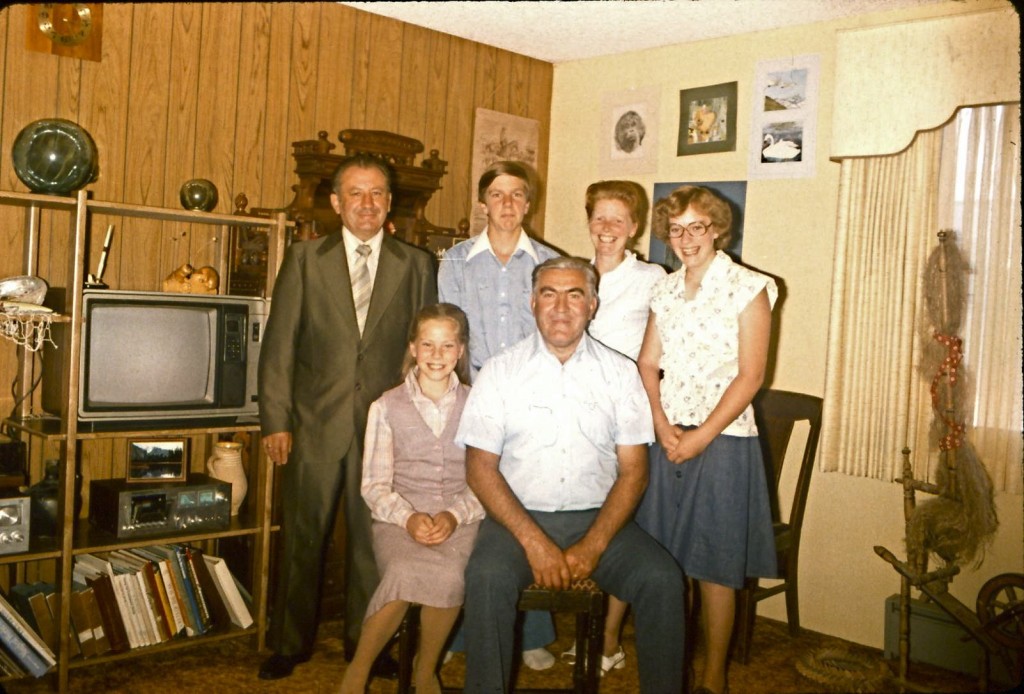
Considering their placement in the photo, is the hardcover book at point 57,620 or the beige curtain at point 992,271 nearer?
the hardcover book at point 57,620

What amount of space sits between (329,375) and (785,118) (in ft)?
7.88

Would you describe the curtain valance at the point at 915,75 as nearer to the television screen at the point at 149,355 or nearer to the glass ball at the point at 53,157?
the television screen at the point at 149,355

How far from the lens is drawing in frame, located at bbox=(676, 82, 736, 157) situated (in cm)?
418

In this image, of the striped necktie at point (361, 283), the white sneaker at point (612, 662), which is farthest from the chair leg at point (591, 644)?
the striped necktie at point (361, 283)

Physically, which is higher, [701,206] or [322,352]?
[701,206]

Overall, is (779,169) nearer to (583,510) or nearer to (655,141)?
(655,141)

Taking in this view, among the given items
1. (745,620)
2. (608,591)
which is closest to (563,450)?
(608,591)

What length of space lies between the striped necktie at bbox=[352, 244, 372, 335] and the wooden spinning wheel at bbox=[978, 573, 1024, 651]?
2.32 m

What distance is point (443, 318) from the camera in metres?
2.70

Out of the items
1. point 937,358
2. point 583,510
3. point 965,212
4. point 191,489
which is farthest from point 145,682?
point 965,212

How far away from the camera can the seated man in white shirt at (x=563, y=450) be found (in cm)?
243

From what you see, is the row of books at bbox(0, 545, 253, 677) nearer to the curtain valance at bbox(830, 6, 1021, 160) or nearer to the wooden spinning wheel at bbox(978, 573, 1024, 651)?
the wooden spinning wheel at bbox(978, 573, 1024, 651)

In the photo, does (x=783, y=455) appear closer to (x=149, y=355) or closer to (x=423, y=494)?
(x=423, y=494)

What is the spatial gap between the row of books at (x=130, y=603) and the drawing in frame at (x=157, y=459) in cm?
29
